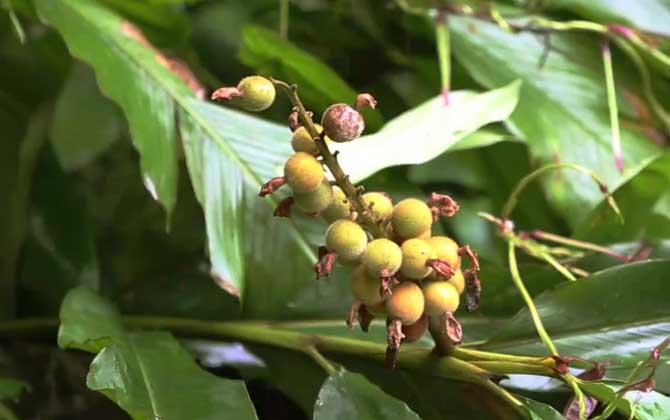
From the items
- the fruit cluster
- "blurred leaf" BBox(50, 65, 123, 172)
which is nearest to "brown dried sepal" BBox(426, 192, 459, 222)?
the fruit cluster

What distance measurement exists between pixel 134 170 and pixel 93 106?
61 mm

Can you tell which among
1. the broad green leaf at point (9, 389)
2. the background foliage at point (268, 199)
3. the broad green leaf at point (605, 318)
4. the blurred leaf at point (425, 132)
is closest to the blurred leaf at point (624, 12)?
the background foliage at point (268, 199)

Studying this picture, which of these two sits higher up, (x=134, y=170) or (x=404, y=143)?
(x=404, y=143)

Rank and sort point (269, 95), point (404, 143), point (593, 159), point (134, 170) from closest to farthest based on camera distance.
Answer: point (269, 95), point (404, 143), point (593, 159), point (134, 170)

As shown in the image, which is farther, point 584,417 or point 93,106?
point 93,106

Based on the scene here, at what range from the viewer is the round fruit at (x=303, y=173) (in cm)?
27

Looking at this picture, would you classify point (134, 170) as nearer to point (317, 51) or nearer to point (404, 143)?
point (317, 51)

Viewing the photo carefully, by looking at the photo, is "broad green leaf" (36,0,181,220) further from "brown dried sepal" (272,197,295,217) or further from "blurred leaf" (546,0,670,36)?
"blurred leaf" (546,0,670,36)

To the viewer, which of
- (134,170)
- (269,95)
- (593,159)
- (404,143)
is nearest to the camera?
(269,95)

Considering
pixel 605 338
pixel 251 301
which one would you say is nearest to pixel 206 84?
pixel 251 301

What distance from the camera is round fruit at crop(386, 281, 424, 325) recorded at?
0.28m

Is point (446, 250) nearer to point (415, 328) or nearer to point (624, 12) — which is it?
point (415, 328)

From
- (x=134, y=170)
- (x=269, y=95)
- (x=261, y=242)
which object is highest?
(x=269, y=95)

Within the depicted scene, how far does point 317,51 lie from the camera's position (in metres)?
0.66
